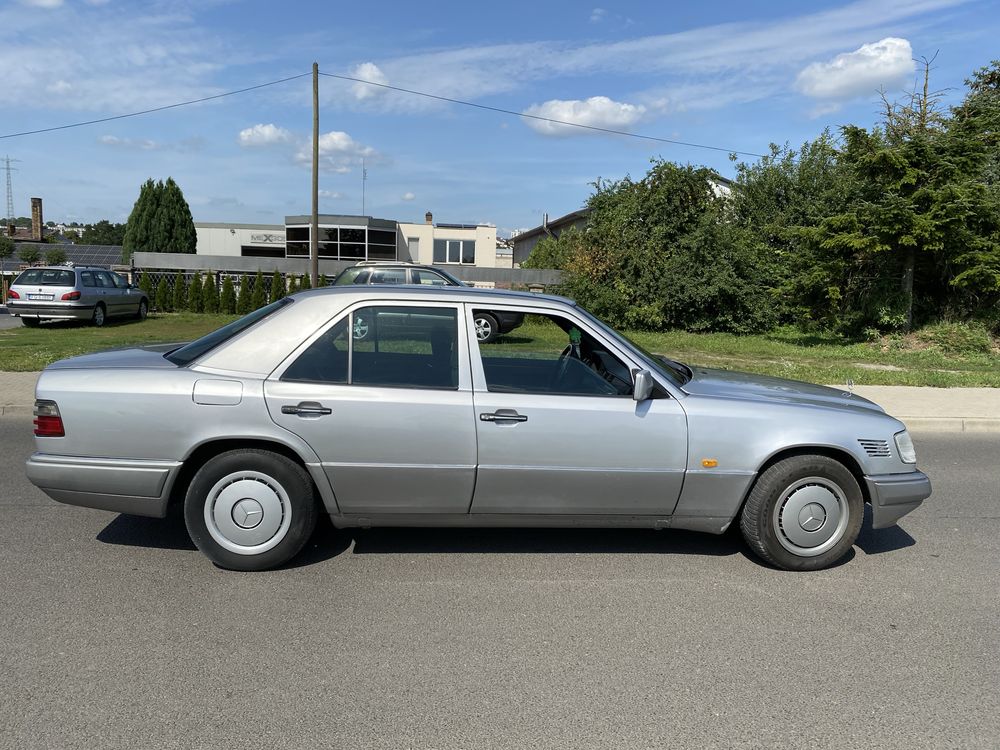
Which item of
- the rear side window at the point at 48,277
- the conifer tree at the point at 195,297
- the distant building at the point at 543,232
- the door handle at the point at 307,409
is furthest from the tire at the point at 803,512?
the distant building at the point at 543,232

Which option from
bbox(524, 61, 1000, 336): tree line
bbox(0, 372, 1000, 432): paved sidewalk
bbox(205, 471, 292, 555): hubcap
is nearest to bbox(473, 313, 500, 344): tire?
bbox(205, 471, 292, 555): hubcap

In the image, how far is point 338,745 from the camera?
2816mm

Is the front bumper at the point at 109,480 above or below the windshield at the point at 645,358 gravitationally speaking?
below

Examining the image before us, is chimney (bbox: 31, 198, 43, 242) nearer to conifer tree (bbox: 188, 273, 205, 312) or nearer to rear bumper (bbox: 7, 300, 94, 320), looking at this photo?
conifer tree (bbox: 188, 273, 205, 312)

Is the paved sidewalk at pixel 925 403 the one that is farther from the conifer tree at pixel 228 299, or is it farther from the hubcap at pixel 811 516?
the conifer tree at pixel 228 299

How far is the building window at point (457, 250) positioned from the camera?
182 ft

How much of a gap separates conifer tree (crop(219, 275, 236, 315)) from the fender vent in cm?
2269

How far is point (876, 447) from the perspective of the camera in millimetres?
4590

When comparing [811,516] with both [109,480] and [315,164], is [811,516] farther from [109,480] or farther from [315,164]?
[315,164]

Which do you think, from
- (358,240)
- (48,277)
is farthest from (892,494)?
(358,240)

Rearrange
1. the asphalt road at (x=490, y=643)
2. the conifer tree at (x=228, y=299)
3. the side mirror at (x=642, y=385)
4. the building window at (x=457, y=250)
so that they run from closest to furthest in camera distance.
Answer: the asphalt road at (x=490, y=643) < the side mirror at (x=642, y=385) < the conifer tree at (x=228, y=299) < the building window at (x=457, y=250)

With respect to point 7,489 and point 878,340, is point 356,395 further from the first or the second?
point 878,340

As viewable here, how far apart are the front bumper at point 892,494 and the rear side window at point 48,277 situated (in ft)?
64.0

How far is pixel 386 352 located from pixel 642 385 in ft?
4.85
